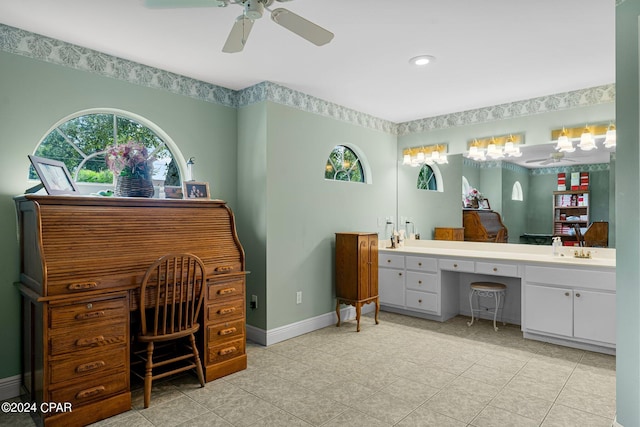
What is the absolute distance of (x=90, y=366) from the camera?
7.54 feet

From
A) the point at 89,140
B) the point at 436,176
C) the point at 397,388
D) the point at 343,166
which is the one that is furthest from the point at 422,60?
the point at 89,140

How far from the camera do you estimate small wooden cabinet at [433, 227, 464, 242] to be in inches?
190

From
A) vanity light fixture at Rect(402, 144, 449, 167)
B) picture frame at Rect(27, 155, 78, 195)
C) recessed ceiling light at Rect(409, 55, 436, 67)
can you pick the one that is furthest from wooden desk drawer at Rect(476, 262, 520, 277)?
picture frame at Rect(27, 155, 78, 195)

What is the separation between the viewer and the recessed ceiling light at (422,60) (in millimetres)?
3025

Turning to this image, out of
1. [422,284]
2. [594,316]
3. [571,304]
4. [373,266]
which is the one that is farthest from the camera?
[422,284]

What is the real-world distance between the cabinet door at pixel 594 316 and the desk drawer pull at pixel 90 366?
373cm

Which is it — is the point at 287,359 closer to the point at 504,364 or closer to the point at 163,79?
Answer: the point at 504,364

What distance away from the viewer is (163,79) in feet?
11.2

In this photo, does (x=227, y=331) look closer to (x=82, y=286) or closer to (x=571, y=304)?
(x=82, y=286)

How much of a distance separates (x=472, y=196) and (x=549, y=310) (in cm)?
159

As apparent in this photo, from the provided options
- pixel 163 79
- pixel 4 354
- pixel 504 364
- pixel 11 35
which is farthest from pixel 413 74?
pixel 4 354

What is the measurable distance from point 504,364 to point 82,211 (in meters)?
3.33

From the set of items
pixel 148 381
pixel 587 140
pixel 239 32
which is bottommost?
pixel 148 381

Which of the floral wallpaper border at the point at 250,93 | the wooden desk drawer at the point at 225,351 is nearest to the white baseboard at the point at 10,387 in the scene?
the wooden desk drawer at the point at 225,351
